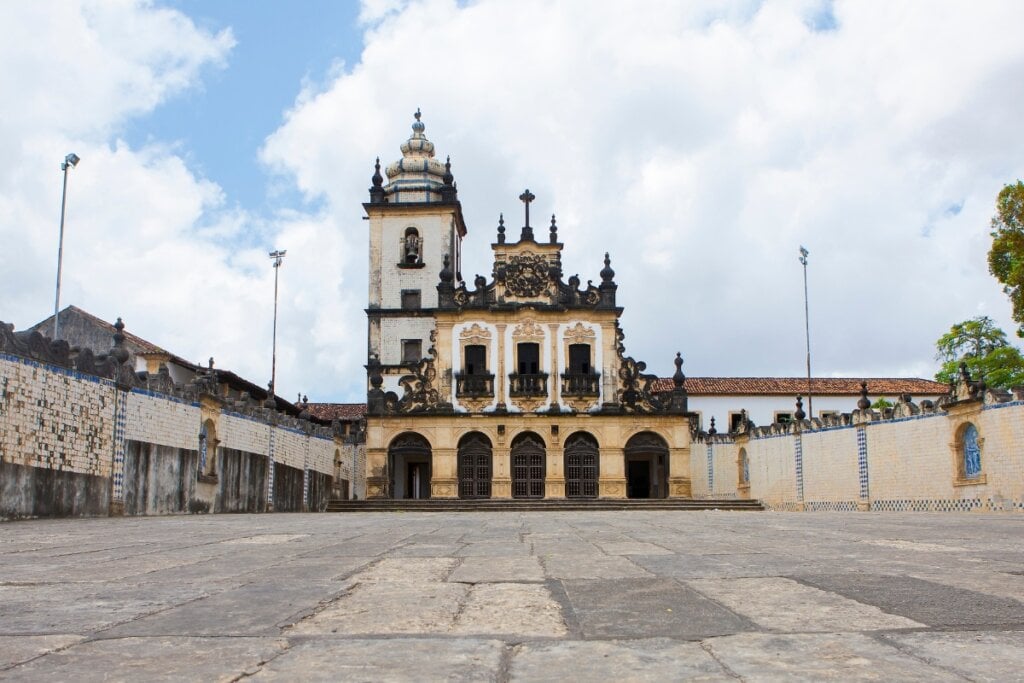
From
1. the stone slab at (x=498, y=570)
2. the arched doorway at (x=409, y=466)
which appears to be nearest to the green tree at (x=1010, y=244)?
the arched doorway at (x=409, y=466)

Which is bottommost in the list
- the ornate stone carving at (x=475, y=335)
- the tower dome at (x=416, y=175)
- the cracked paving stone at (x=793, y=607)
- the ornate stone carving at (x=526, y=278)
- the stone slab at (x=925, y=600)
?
the cracked paving stone at (x=793, y=607)

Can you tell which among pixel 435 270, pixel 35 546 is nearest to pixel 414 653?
pixel 35 546

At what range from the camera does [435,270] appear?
1583 inches

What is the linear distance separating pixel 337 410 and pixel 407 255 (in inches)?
414

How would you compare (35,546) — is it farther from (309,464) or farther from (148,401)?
(309,464)

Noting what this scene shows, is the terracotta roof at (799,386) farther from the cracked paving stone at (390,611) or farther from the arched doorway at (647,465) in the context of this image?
the cracked paving stone at (390,611)

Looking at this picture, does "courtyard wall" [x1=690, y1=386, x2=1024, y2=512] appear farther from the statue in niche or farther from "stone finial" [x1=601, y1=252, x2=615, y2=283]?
the statue in niche

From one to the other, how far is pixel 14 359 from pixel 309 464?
15702mm

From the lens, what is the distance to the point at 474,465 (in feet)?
111

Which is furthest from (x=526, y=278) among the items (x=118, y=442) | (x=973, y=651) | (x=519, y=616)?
(x=973, y=651)

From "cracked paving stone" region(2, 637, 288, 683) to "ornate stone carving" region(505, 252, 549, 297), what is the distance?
32.6m

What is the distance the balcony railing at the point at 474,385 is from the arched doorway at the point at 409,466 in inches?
91.3

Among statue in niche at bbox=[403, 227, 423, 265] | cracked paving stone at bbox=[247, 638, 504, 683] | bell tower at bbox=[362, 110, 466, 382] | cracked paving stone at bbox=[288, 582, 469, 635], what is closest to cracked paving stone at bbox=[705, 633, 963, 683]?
cracked paving stone at bbox=[247, 638, 504, 683]

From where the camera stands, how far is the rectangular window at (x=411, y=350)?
39219mm
